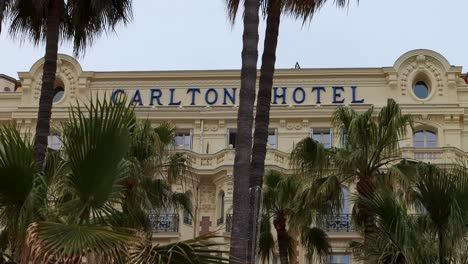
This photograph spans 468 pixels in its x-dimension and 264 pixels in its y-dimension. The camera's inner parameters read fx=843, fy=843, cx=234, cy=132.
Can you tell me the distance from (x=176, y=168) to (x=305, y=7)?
378 inches

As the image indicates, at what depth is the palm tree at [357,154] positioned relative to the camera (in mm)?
22734

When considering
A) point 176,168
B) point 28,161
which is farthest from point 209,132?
point 28,161

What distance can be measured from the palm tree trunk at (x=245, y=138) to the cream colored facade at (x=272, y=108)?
21.8 meters

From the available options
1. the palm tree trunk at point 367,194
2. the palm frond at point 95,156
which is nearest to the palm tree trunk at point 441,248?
the palm tree trunk at point 367,194

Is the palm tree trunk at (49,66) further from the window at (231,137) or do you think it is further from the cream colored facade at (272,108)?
the window at (231,137)

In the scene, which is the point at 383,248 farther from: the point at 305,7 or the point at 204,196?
the point at 204,196

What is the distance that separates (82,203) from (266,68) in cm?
754

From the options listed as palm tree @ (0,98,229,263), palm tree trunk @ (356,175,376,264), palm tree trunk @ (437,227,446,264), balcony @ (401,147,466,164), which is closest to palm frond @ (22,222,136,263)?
palm tree @ (0,98,229,263)

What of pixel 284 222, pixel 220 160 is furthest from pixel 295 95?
pixel 284 222

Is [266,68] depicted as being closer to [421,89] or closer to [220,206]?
[220,206]

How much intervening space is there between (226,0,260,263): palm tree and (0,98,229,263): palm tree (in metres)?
3.31

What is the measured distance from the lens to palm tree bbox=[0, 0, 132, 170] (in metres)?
18.9

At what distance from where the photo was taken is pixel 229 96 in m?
40.8

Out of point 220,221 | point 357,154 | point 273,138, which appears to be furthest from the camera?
point 273,138
